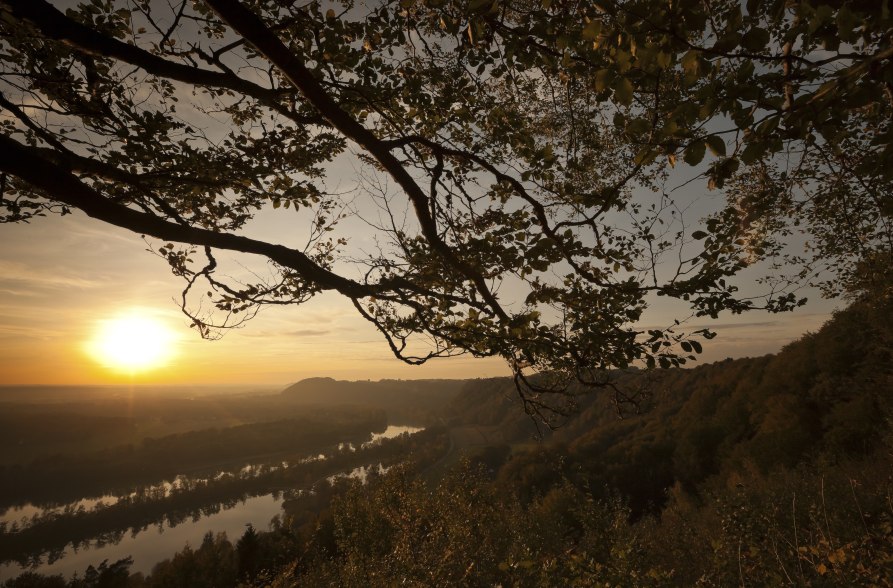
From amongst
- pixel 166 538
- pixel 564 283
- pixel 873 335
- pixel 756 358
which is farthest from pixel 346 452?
pixel 564 283

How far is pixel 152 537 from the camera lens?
65062mm

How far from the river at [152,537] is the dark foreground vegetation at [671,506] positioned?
19810 millimetres

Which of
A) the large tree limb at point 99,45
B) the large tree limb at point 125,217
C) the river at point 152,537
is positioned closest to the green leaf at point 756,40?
the large tree limb at point 125,217

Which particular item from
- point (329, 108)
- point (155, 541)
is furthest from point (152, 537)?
point (329, 108)

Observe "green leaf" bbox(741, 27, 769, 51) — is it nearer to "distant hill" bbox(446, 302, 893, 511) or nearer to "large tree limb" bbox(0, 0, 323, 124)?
"distant hill" bbox(446, 302, 893, 511)

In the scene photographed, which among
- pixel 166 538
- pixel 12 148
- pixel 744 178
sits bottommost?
pixel 166 538

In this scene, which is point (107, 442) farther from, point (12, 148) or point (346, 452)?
point (12, 148)

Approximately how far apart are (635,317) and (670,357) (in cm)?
89

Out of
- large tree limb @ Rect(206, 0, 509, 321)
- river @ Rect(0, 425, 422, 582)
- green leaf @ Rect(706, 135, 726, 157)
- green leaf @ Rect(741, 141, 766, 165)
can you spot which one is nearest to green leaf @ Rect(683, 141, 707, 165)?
green leaf @ Rect(706, 135, 726, 157)

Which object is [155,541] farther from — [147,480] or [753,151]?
[753,151]

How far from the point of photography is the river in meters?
54.5

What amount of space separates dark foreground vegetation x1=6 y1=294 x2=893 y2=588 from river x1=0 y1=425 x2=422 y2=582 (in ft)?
65.0

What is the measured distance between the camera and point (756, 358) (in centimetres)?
5172

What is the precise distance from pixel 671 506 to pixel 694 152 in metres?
32.9
